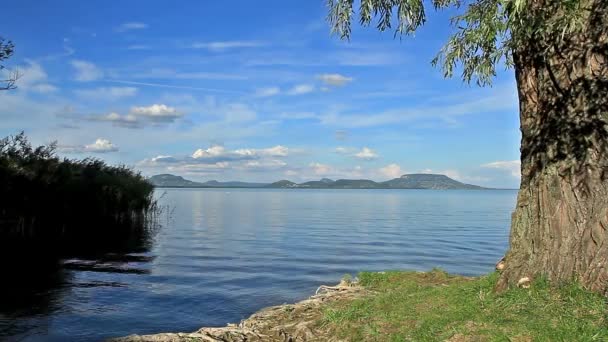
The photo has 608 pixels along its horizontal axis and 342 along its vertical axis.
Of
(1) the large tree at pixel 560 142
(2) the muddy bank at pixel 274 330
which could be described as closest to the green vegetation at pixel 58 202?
(2) the muddy bank at pixel 274 330

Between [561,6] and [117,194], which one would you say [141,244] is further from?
[561,6]

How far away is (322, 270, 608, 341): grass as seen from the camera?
21.6 ft

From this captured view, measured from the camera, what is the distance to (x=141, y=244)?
98.3 ft

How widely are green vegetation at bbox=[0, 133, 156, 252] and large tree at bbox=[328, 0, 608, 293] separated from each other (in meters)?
24.4

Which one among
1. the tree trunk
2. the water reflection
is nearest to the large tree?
the tree trunk

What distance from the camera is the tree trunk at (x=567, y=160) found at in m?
7.55

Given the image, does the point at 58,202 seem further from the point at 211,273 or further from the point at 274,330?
the point at 274,330

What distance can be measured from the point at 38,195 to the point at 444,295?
26123 millimetres

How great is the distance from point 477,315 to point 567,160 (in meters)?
2.78

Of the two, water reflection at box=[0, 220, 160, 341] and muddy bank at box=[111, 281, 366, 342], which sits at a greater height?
muddy bank at box=[111, 281, 366, 342]

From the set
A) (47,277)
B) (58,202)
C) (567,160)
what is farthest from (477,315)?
(58,202)

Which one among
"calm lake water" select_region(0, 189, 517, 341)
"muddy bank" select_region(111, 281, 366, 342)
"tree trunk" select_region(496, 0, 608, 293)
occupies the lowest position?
"calm lake water" select_region(0, 189, 517, 341)

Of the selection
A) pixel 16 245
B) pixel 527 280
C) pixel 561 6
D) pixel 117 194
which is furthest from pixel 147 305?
pixel 117 194

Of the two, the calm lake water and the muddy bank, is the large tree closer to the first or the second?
the muddy bank
